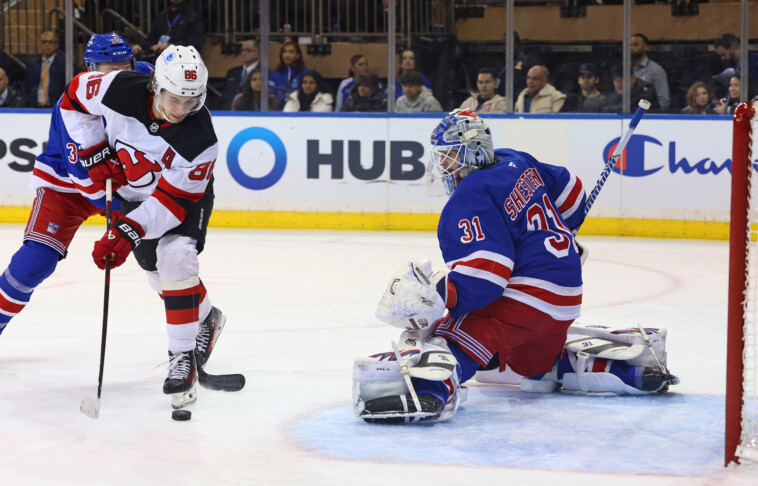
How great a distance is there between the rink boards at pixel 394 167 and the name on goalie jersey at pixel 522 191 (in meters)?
4.34

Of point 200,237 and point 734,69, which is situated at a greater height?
point 734,69

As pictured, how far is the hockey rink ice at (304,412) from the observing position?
2.51 m

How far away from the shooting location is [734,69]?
7.24 metres

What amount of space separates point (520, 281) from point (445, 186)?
0.34 meters

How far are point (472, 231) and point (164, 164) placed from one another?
90 centimetres

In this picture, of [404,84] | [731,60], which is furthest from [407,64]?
[731,60]

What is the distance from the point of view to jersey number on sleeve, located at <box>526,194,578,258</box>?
3047 millimetres

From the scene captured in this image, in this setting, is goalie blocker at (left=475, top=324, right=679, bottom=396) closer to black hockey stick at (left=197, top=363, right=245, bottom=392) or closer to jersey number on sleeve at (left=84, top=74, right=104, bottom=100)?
black hockey stick at (left=197, top=363, right=245, bottom=392)

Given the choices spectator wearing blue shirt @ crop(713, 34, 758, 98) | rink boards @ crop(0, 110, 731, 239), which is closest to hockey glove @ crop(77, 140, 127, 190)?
rink boards @ crop(0, 110, 731, 239)

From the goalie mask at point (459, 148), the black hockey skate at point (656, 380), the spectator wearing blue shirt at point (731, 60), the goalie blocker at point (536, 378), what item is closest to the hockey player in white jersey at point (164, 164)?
the goalie blocker at point (536, 378)

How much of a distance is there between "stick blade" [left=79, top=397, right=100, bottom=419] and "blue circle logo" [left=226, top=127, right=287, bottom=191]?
5033 mm

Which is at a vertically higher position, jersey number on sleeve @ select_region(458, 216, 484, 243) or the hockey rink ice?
jersey number on sleeve @ select_region(458, 216, 484, 243)

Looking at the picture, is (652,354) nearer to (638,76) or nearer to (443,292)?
(443,292)

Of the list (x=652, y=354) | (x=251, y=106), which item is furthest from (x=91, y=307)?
(x=251, y=106)
